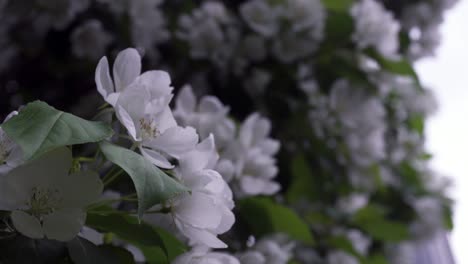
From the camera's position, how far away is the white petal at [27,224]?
450 mm

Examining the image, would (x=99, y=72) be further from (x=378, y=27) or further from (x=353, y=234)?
(x=353, y=234)

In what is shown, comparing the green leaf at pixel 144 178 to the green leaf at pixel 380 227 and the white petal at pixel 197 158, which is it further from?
the green leaf at pixel 380 227

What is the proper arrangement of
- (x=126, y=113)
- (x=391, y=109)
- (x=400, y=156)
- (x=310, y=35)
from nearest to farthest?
(x=126, y=113) → (x=310, y=35) → (x=391, y=109) → (x=400, y=156)

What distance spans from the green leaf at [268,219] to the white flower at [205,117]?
0.44ft

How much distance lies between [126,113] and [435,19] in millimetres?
1432

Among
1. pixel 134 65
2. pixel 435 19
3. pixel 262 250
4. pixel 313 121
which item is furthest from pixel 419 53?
pixel 134 65

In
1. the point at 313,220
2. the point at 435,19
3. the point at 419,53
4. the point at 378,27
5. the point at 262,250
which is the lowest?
the point at 262,250

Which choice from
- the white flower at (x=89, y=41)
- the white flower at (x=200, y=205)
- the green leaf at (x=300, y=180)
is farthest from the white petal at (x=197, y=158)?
the green leaf at (x=300, y=180)

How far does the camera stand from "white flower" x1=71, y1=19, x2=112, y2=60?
3.84 feet

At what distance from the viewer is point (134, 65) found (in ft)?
1.82

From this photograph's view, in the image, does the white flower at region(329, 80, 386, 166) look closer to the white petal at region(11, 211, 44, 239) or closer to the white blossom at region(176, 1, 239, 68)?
the white blossom at region(176, 1, 239, 68)

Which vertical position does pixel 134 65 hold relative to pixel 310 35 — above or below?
below

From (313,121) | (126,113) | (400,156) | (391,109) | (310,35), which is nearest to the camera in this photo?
(126,113)

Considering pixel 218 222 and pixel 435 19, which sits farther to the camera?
pixel 435 19
